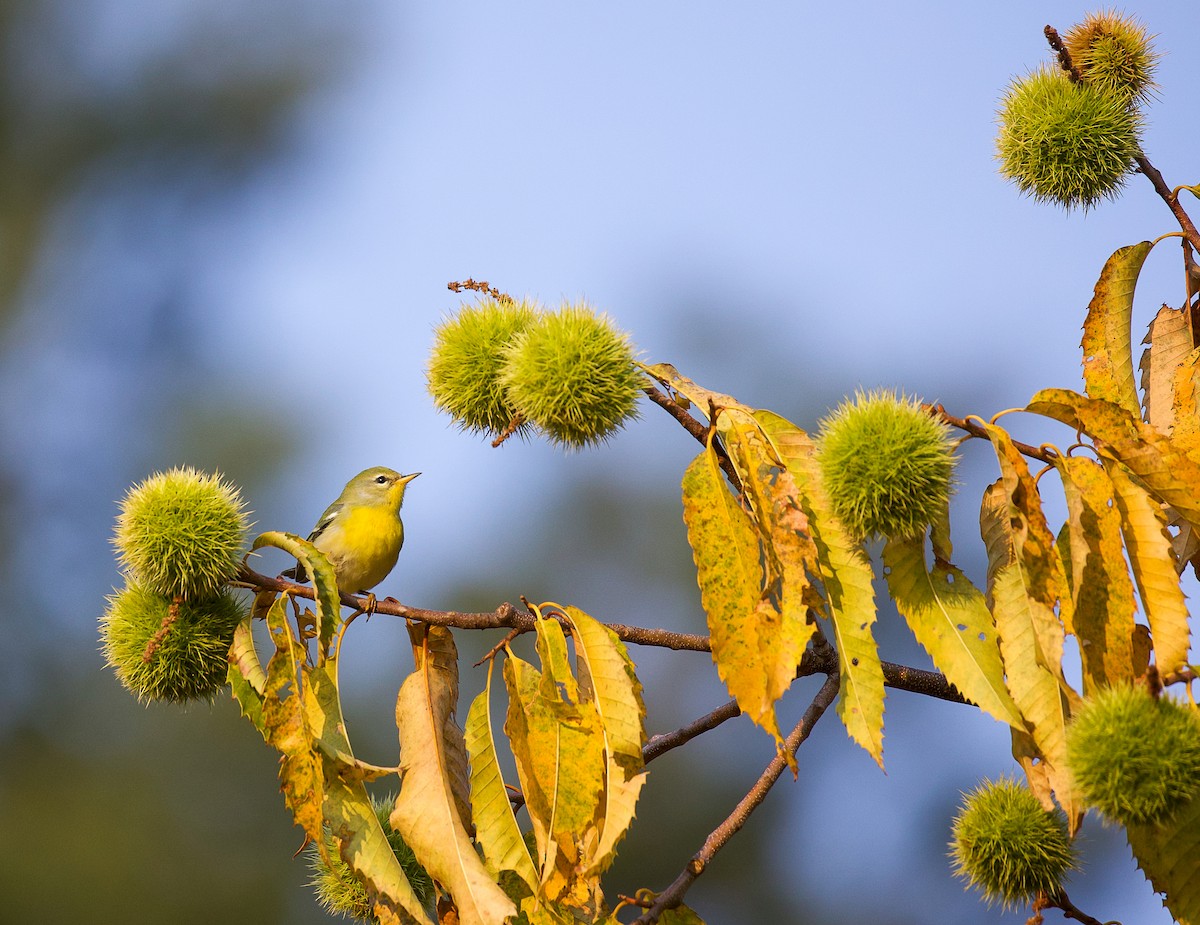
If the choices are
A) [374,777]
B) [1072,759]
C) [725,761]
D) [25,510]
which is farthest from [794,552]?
[25,510]

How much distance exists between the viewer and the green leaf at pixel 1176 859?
6.39ft

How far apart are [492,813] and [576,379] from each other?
0.91m

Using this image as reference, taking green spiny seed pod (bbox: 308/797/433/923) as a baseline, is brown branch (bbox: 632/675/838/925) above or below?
below

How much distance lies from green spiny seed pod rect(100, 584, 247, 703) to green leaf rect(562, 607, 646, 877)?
0.90 meters

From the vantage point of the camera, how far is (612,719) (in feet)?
7.46

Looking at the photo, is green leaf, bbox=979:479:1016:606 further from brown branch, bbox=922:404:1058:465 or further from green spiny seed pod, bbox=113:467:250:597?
green spiny seed pod, bbox=113:467:250:597

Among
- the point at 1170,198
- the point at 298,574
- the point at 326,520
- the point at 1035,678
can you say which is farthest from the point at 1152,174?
the point at 326,520

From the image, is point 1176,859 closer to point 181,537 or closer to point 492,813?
point 492,813

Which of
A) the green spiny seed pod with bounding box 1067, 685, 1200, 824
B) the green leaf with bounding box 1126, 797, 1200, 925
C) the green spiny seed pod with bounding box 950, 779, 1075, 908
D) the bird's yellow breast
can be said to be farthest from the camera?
the bird's yellow breast

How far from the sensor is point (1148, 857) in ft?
6.51

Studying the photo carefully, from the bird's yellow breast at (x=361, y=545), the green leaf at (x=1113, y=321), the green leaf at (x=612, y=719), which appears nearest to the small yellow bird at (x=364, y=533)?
the bird's yellow breast at (x=361, y=545)

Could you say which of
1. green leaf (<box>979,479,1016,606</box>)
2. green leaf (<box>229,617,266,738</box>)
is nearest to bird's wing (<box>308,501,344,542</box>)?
green leaf (<box>229,617,266,738</box>)

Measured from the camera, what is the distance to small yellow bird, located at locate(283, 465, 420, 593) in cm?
503

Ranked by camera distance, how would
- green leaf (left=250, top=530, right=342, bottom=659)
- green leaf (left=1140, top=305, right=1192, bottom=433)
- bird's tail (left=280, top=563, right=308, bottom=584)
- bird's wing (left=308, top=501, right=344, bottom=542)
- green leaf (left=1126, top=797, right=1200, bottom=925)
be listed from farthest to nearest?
bird's wing (left=308, top=501, right=344, bottom=542) → bird's tail (left=280, top=563, right=308, bottom=584) → green leaf (left=1140, top=305, right=1192, bottom=433) → green leaf (left=250, top=530, right=342, bottom=659) → green leaf (left=1126, top=797, right=1200, bottom=925)
